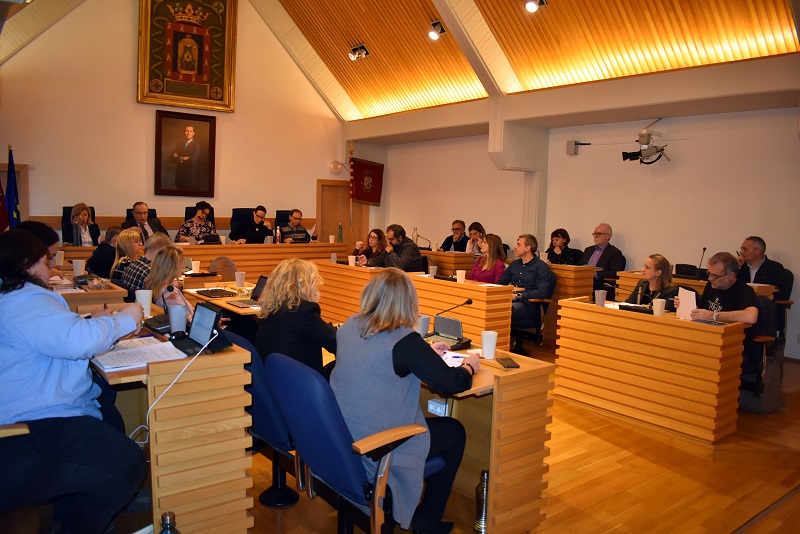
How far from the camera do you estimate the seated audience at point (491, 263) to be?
270 inches

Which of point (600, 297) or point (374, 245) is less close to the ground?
point (374, 245)

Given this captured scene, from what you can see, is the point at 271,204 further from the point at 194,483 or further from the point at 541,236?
the point at 194,483

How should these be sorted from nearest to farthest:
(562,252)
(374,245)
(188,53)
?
1. (374,245)
2. (562,252)
3. (188,53)

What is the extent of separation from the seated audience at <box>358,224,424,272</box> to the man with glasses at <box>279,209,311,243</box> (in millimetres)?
2250

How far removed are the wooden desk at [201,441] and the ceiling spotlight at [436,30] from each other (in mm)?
7104

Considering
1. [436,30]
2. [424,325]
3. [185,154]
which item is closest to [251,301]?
[424,325]

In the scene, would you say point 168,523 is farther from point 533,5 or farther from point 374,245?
point 533,5

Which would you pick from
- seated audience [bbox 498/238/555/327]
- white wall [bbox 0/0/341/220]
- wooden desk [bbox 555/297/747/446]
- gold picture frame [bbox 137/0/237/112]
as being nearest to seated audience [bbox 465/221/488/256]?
seated audience [bbox 498/238/555/327]

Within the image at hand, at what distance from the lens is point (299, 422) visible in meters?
2.52

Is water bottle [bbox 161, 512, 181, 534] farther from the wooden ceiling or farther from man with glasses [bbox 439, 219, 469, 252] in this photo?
man with glasses [bbox 439, 219, 469, 252]

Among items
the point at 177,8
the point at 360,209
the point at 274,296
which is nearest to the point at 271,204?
the point at 360,209

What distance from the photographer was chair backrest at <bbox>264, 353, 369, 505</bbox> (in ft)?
7.71

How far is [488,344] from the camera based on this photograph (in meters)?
3.16

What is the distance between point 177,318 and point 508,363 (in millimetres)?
1588
